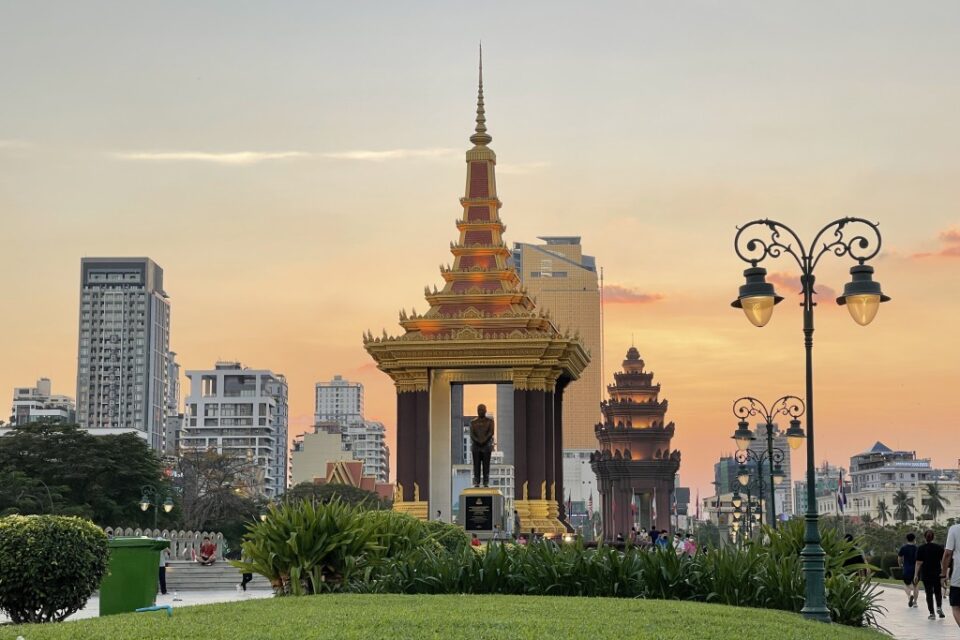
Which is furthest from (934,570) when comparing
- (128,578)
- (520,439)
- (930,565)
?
(520,439)

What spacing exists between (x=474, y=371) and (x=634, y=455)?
72029 mm

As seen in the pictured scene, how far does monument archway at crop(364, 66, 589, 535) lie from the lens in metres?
56.8

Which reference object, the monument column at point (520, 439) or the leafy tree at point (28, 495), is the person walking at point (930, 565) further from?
the leafy tree at point (28, 495)

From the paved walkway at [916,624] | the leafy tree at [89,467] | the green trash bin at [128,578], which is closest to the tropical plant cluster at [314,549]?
the green trash bin at [128,578]

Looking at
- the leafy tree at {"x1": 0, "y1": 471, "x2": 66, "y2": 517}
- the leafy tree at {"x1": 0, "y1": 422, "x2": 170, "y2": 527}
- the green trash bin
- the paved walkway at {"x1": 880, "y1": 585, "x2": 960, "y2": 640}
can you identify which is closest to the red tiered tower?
the paved walkway at {"x1": 880, "y1": 585, "x2": 960, "y2": 640}

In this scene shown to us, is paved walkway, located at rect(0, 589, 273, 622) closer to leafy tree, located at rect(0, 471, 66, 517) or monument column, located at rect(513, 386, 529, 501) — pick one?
monument column, located at rect(513, 386, 529, 501)

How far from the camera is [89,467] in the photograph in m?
83.4

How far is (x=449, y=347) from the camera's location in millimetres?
56875

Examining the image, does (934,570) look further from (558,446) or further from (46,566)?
(558,446)

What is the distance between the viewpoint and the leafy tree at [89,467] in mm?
82938

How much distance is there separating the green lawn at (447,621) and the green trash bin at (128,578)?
8.65 ft

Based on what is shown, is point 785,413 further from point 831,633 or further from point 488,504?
point 831,633

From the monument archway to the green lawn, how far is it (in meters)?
37.9

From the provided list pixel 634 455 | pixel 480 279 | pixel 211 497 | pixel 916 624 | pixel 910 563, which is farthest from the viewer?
pixel 634 455
